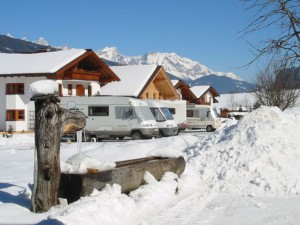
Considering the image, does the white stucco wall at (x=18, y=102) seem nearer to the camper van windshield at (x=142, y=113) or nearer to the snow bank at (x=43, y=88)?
the camper van windshield at (x=142, y=113)

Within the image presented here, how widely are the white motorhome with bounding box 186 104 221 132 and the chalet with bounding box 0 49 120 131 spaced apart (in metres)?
9.42

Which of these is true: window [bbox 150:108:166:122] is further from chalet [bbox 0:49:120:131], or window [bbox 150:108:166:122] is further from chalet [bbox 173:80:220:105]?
chalet [bbox 173:80:220:105]

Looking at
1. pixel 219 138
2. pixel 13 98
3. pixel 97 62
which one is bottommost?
pixel 219 138

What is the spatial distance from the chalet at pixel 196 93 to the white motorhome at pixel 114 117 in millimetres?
29955

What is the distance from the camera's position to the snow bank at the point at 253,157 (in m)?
9.67

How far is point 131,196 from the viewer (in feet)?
26.0

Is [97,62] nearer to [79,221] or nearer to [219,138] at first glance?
[219,138]

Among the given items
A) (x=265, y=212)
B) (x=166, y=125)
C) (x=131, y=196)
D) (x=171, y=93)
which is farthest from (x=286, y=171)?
(x=171, y=93)

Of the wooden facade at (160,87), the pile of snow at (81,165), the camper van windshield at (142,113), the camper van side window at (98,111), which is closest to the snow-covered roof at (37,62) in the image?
the camper van side window at (98,111)

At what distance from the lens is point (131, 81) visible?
42250 mm

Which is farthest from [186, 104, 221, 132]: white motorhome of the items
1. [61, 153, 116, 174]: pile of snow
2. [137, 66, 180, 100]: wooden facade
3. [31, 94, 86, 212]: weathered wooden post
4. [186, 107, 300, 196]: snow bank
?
[31, 94, 86, 212]: weathered wooden post

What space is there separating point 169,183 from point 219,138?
148 inches

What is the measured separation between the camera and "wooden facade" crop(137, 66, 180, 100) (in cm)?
4378

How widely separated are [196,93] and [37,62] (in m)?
32.4
